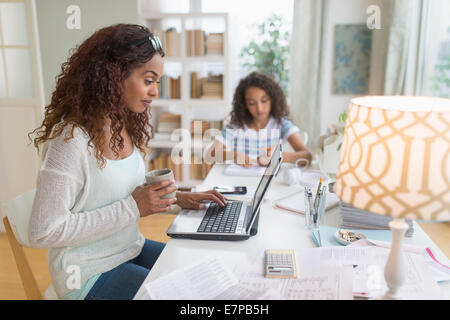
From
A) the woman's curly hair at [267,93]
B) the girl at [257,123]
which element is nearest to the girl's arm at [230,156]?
the girl at [257,123]

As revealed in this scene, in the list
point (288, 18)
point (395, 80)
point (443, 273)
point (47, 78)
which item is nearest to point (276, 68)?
point (288, 18)

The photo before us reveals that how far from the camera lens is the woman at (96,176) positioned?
1081mm

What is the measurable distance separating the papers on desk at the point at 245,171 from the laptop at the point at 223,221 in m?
0.43

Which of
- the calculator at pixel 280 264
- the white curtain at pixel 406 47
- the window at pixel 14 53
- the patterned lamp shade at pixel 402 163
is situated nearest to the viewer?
the patterned lamp shade at pixel 402 163

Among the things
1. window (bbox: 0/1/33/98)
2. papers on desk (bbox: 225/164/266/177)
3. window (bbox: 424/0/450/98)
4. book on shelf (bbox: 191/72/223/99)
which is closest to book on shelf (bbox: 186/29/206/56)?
book on shelf (bbox: 191/72/223/99)

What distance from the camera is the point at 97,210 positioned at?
3.85 feet

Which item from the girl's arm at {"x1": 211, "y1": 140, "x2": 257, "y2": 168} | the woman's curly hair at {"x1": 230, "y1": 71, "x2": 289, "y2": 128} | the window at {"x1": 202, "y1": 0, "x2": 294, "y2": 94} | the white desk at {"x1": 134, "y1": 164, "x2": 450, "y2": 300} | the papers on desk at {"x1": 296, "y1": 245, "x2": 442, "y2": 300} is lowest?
the white desk at {"x1": 134, "y1": 164, "x2": 450, "y2": 300}

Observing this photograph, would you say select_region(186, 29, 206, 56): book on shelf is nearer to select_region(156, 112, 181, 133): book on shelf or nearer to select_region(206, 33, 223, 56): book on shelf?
select_region(206, 33, 223, 56): book on shelf

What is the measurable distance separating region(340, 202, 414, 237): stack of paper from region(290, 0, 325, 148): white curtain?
2.44 metres

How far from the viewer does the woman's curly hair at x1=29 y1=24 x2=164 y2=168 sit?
3.91 ft

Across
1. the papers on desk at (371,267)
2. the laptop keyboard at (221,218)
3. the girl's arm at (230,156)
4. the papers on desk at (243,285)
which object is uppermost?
the girl's arm at (230,156)

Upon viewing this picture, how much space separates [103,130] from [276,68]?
9.41 ft

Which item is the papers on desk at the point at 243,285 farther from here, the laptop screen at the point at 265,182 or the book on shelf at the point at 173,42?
the book on shelf at the point at 173,42

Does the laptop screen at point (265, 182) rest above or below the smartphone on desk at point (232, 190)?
above
